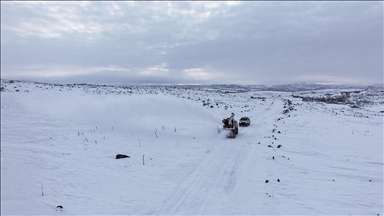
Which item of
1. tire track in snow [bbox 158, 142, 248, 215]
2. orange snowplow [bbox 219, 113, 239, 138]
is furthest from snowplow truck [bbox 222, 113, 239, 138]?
tire track in snow [bbox 158, 142, 248, 215]

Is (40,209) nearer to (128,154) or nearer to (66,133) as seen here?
(128,154)

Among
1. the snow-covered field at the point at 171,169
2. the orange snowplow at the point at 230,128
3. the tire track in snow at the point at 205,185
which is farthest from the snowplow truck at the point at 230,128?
the tire track in snow at the point at 205,185

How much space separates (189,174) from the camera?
11844 mm

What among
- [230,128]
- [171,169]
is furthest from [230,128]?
[171,169]

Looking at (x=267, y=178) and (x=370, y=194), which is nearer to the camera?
(x=370, y=194)

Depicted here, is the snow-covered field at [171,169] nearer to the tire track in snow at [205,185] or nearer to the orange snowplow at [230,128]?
the tire track in snow at [205,185]

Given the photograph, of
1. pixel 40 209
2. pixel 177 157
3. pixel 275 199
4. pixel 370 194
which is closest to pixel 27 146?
pixel 40 209

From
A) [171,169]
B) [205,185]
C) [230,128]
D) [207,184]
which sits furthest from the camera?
[230,128]

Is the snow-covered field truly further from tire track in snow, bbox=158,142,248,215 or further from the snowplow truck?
the snowplow truck

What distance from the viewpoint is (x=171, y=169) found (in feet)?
41.2

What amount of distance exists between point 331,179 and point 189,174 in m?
6.77

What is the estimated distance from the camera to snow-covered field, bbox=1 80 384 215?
8.45 m

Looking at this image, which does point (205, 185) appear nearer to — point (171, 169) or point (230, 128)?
point (171, 169)

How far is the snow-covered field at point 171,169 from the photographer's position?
8.45 metres
